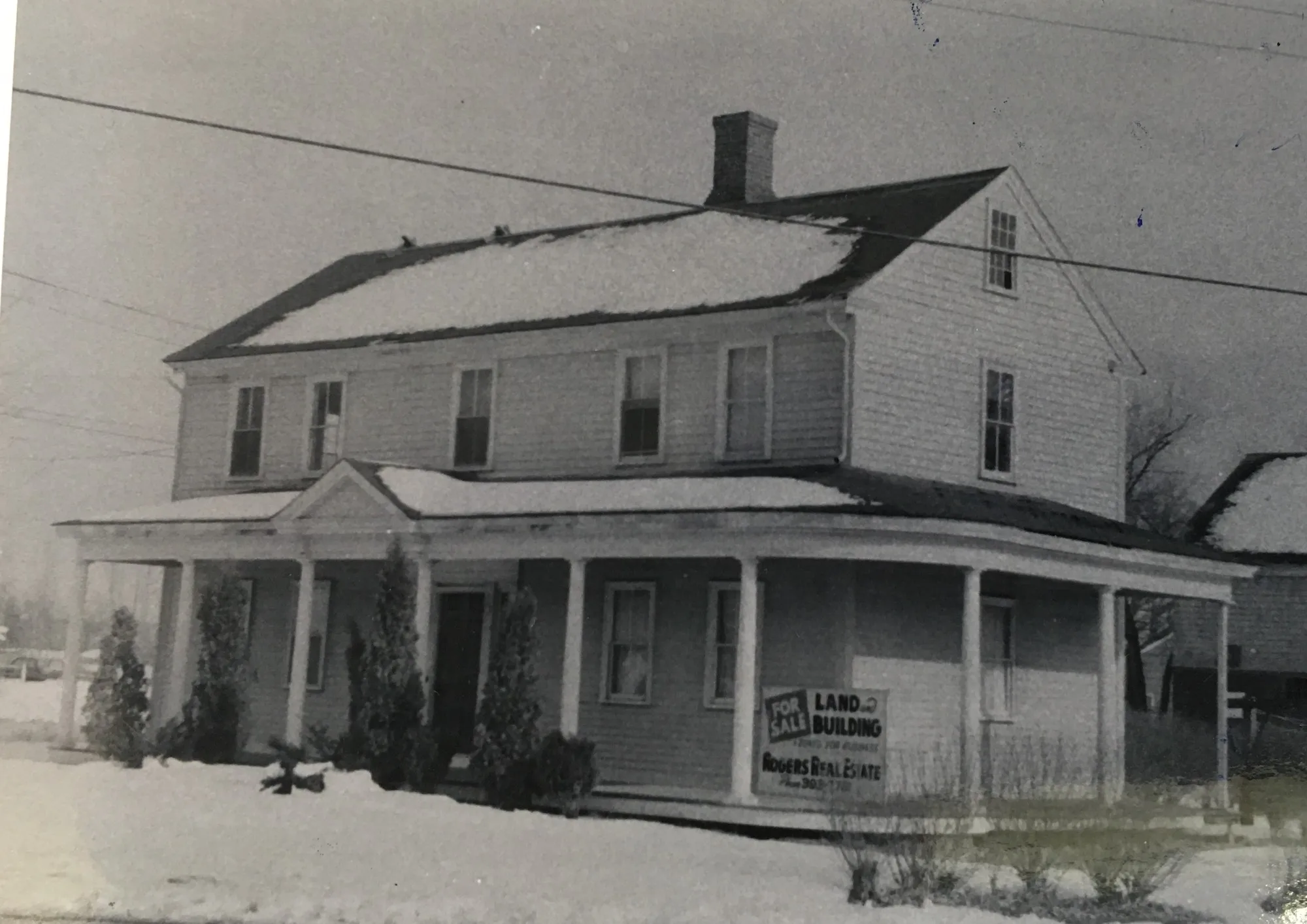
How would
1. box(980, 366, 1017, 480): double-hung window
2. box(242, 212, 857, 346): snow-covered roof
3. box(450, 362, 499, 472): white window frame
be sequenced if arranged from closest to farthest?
box(242, 212, 857, 346): snow-covered roof
box(980, 366, 1017, 480): double-hung window
box(450, 362, 499, 472): white window frame

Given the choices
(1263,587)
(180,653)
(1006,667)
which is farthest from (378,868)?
(1263,587)

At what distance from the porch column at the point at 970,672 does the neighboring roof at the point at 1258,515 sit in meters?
2.93

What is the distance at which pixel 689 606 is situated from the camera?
1862 centimetres

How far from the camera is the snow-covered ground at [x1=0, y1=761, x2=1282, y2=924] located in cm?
1274

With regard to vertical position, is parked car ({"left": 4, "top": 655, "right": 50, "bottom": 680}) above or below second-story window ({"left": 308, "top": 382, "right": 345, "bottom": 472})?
below

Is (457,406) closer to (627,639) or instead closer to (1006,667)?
(627,639)

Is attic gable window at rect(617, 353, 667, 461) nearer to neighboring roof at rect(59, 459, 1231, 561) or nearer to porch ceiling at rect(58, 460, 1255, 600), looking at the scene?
neighboring roof at rect(59, 459, 1231, 561)

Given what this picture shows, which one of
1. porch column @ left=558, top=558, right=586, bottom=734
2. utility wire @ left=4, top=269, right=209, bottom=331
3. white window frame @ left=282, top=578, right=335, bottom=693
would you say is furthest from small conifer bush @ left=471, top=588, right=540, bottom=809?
utility wire @ left=4, top=269, right=209, bottom=331

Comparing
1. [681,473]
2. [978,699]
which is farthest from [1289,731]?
[681,473]

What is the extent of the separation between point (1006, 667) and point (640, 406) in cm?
496

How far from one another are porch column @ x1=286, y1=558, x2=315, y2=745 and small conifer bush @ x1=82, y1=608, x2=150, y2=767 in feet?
5.65

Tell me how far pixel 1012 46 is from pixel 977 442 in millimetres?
5104

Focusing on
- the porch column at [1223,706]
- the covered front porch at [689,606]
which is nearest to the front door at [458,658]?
the covered front porch at [689,606]

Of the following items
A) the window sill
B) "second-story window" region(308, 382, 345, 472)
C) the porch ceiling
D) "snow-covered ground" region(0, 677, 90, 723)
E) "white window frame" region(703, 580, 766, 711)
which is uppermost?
"second-story window" region(308, 382, 345, 472)
